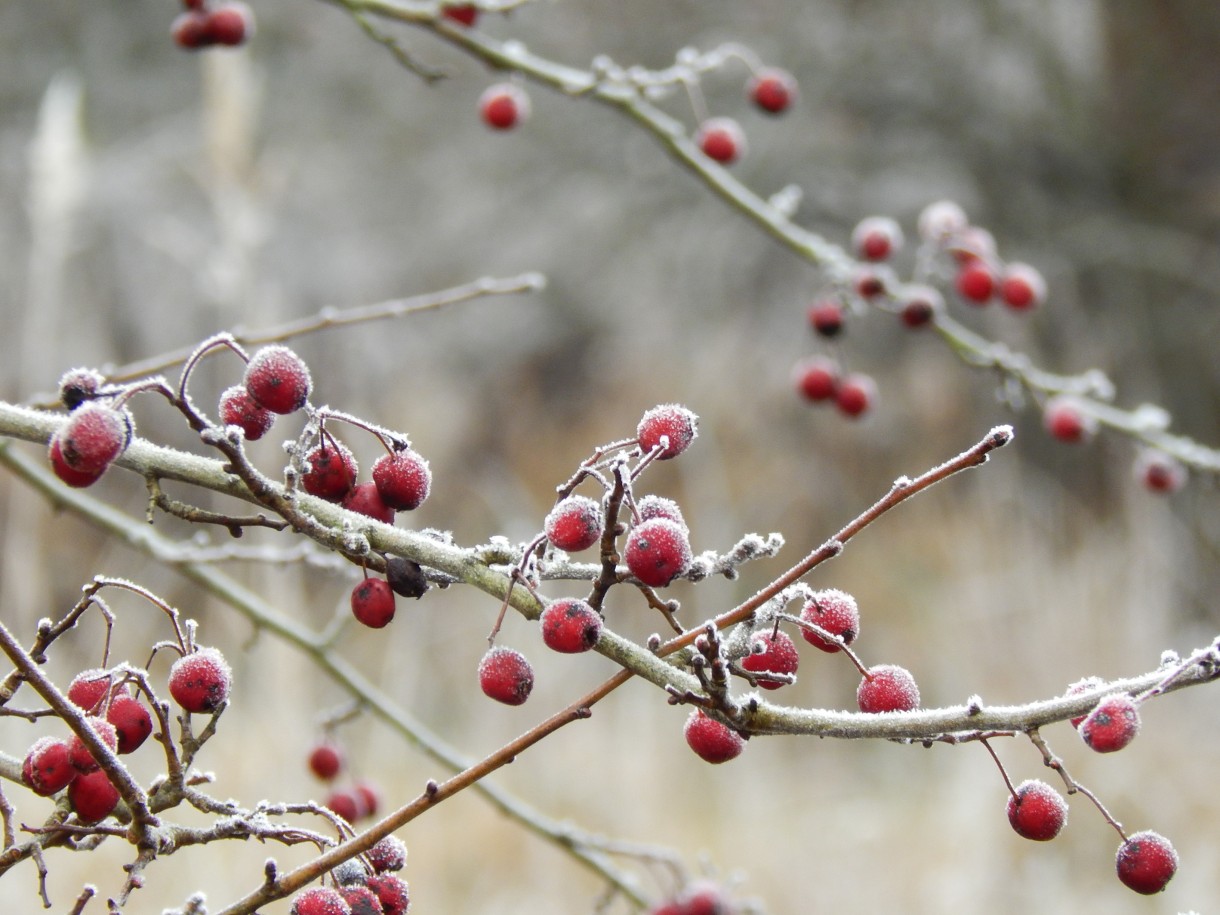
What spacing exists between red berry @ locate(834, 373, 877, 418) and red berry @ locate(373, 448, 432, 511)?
3.53ft

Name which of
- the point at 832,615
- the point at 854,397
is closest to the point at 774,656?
the point at 832,615

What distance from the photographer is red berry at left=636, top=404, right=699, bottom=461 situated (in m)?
0.59

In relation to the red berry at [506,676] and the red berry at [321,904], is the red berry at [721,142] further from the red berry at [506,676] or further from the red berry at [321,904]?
the red berry at [321,904]

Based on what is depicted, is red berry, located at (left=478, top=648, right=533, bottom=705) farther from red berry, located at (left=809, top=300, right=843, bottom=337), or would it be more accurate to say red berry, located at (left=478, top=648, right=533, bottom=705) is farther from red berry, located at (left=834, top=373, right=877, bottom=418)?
red berry, located at (left=834, top=373, right=877, bottom=418)

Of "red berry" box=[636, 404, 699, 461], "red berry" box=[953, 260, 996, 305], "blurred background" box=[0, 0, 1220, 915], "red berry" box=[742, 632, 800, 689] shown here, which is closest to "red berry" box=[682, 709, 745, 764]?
"red berry" box=[742, 632, 800, 689]

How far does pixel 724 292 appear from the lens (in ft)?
22.5

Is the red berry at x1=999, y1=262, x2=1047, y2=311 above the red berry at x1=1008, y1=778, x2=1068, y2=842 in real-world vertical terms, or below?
above

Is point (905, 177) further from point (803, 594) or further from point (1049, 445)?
point (803, 594)

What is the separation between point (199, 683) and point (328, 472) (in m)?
0.12

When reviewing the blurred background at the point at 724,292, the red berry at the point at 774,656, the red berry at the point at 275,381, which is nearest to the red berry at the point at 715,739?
the red berry at the point at 774,656

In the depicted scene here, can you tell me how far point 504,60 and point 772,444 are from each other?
553 centimetres

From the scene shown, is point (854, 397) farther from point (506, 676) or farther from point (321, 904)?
point (321, 904)

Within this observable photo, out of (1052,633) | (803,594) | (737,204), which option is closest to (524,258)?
(1052,633)

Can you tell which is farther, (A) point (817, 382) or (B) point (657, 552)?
(A) point (817, 382)
